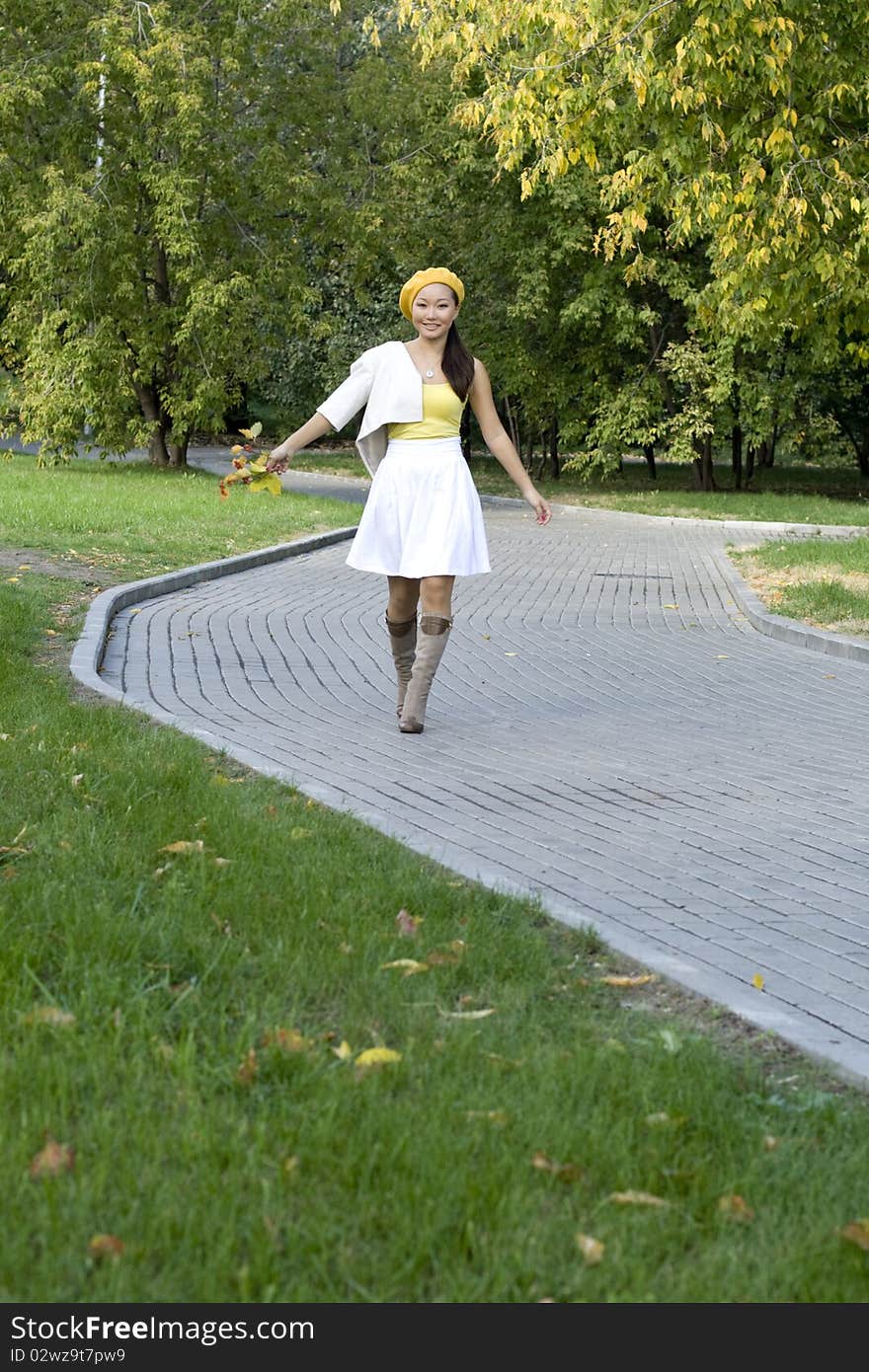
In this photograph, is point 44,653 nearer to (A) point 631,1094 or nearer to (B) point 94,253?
(A) point 631,1094

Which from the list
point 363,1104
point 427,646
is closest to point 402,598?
point 427,646

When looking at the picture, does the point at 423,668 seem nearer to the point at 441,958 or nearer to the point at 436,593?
the point at 436,593

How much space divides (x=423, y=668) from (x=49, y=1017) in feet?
15.3

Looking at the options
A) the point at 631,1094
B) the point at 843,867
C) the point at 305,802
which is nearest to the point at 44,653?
the point at 305,802

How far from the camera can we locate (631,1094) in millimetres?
3490

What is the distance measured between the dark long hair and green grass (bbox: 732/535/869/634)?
566cm

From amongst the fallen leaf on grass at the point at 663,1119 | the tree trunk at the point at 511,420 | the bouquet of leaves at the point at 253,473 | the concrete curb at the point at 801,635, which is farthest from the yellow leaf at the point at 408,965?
the tree trunk at the point at 511,420

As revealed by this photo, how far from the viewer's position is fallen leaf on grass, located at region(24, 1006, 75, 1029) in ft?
12.0

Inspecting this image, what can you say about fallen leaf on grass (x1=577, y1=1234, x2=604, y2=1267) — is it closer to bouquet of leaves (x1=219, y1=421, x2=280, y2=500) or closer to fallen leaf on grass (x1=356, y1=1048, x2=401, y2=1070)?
fallen leaf on grass (x1=356, y1=1048, x2=401, y2=1070)

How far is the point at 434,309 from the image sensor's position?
25.9 ft

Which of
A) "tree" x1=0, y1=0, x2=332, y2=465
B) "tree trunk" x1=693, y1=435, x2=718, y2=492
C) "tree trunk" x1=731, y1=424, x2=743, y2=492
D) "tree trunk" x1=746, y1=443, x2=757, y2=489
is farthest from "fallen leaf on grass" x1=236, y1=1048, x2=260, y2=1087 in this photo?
"tree trunk" x1=731, y1=424, x2=743, y2=492

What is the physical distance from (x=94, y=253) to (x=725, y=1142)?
2690cm

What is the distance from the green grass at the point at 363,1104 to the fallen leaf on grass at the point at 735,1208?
0.01 m

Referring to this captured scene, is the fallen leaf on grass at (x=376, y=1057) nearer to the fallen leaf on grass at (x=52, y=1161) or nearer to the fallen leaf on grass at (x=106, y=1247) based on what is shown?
the fallen leaf on grass at (x=52, y=1161)
